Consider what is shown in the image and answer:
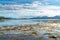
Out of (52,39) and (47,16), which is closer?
(52,39)

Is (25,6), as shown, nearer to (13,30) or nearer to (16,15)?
(16,15)

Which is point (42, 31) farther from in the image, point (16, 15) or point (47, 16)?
point (16, 15)

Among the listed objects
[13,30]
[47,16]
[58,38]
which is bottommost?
[58,38]

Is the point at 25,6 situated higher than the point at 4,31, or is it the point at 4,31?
the point at 25,6

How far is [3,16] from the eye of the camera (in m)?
2.48

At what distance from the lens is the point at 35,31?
2.43 meters

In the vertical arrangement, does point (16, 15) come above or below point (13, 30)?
above

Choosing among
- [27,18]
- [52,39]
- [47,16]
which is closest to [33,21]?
[27,18]

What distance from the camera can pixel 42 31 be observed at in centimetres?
244

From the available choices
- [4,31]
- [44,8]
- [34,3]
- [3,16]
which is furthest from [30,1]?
[4,31]

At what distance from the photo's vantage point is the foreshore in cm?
233

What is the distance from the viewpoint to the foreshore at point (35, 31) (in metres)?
2.33

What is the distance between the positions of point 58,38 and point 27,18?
2.08 feet

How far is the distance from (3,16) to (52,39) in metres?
0.93
